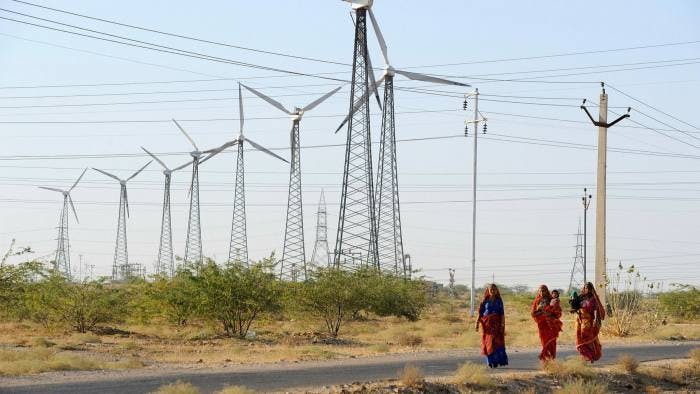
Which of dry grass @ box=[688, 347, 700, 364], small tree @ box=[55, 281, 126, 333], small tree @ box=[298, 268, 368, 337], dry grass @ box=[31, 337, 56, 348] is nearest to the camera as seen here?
dry grass @ box=[688, 347, 700, 364]

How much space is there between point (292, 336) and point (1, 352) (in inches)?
727

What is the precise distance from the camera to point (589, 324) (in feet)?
96.4

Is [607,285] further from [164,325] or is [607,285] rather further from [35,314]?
[35,314]

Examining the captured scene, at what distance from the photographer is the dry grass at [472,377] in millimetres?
23344

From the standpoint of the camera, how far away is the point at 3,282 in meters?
41.1

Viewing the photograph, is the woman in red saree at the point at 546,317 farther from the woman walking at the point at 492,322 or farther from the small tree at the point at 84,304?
the small tree at the point at 84,304

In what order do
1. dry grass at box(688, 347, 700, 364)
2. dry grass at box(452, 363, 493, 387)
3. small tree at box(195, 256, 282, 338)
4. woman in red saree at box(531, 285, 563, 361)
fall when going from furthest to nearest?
1. small tree at box(195, 256, 282, 338)
2. dry grass at box(688, 347, 700, 364)
3. woman in red saree at box(531, 285, 563, 361)
4. dry grass at box(452, 363, 493, 387)

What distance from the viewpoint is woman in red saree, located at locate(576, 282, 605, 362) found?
96.5 feet

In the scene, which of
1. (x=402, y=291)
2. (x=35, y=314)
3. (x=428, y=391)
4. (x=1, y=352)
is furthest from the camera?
(x=402, y=291)

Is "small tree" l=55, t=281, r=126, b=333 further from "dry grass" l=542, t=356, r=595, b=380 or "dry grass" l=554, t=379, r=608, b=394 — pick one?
"dry grass" l=554, t=379, r=608, b=394

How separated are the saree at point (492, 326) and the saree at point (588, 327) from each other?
381 centimetres

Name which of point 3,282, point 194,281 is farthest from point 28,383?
point 194,281

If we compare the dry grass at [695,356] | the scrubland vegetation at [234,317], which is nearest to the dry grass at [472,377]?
the dry grass at [695,356]

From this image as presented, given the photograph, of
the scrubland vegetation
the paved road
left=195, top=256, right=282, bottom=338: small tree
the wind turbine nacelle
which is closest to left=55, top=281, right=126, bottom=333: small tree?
the scrubland vegetation
